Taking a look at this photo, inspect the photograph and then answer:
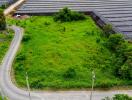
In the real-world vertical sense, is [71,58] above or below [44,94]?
above

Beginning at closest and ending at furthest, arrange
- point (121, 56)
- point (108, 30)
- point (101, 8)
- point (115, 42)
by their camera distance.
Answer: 1. point (121, 56)
2. point (115, 42)
3. point (108, 30)
4. point (101, 8)

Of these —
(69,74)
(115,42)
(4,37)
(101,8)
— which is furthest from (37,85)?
(101,8)

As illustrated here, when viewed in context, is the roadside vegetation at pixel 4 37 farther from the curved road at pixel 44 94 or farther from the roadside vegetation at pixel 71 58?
the curved road at pixel 44 94

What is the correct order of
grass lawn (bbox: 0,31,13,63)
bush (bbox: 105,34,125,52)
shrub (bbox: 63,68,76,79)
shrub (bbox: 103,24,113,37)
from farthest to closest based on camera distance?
shrub (bbox: 103,24,113,37) → grass lawn (bbox: 0,31,13,63) → bush (bbox: 105,34,125,52) → shrub (bbox: 63,68,76,79)

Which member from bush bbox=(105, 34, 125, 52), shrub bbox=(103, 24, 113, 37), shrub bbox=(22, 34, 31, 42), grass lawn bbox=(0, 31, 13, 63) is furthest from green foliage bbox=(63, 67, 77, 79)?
shrub bbox=(103, 24, 113, 37)

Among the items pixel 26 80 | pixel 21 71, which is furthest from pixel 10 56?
pixel 26 80

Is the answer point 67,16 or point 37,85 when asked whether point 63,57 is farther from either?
point 67,16

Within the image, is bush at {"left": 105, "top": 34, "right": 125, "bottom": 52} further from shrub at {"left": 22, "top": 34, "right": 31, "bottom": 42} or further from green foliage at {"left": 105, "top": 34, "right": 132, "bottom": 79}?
shrub at {"left": 22, "top": 34, "right": 31, "bottom": 42}
